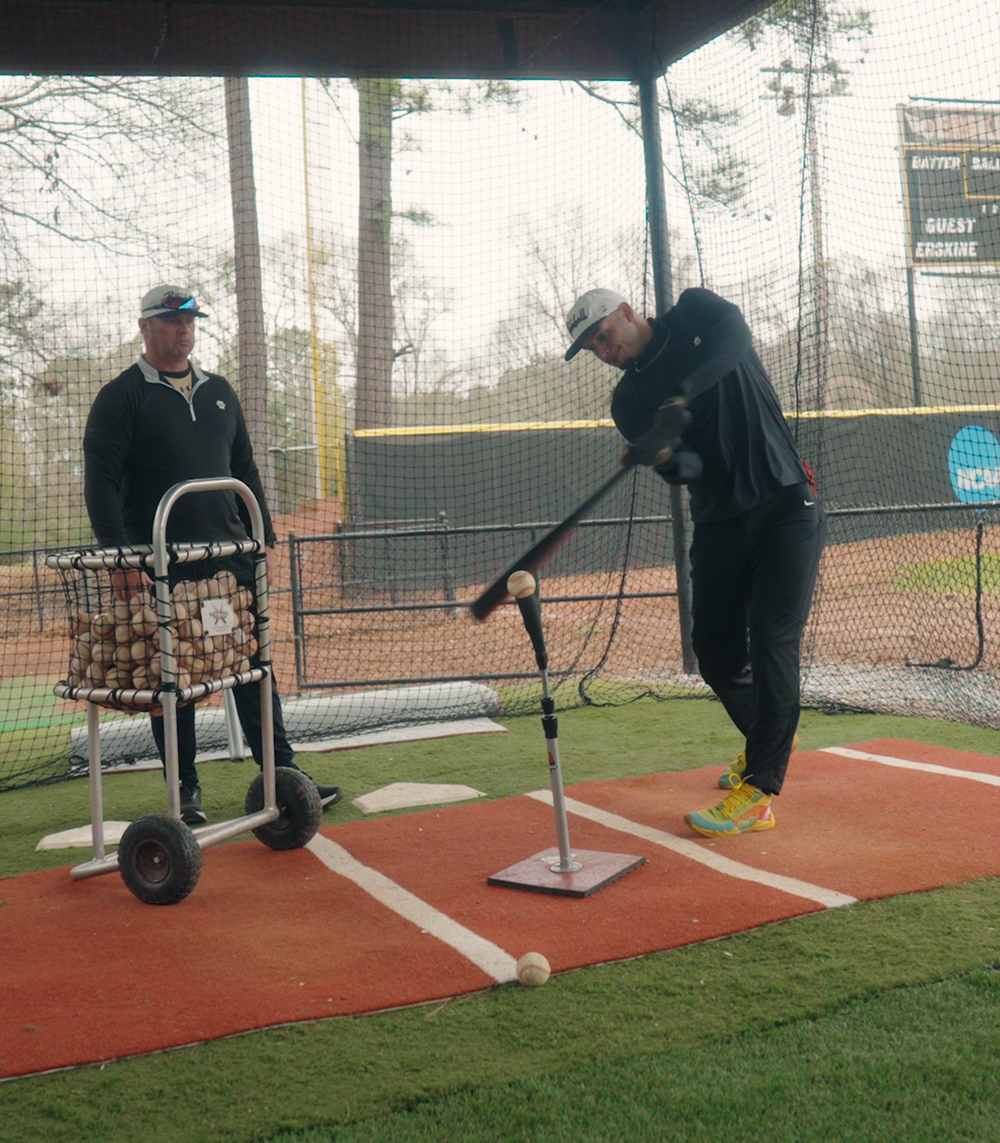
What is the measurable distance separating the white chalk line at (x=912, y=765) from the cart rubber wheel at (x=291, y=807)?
8.35ft

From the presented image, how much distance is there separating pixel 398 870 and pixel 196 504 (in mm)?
1586

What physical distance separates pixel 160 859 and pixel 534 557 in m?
1.54

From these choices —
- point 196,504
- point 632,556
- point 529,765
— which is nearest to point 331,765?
point 529,765

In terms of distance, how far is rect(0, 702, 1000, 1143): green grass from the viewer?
2.07 meters

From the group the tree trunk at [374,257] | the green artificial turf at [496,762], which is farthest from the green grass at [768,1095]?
the tree trunk at [374,257]

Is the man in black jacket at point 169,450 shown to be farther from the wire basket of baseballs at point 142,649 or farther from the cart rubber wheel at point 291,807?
the wire basket of baseballs at point 142,649

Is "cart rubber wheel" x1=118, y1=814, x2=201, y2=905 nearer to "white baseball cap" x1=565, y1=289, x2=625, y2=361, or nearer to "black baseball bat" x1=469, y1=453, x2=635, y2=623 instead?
"black baseball bat" x1=469, y1=453, x2=635, y2=623

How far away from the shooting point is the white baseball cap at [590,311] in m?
3.97

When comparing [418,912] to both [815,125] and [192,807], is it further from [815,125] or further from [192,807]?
[815,125]

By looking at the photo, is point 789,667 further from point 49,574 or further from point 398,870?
point 49,574

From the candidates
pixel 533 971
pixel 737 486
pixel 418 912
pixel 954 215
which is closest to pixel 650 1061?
pixel 533 971

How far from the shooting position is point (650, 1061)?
7.51 ft

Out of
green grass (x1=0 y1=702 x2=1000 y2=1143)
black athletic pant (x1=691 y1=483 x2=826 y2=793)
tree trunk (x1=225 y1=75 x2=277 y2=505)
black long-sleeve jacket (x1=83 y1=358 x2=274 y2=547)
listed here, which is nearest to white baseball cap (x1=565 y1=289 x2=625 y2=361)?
black athletic pant (x1=691 y1=483 x2=826 y2=793)

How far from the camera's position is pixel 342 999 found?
106 inches
